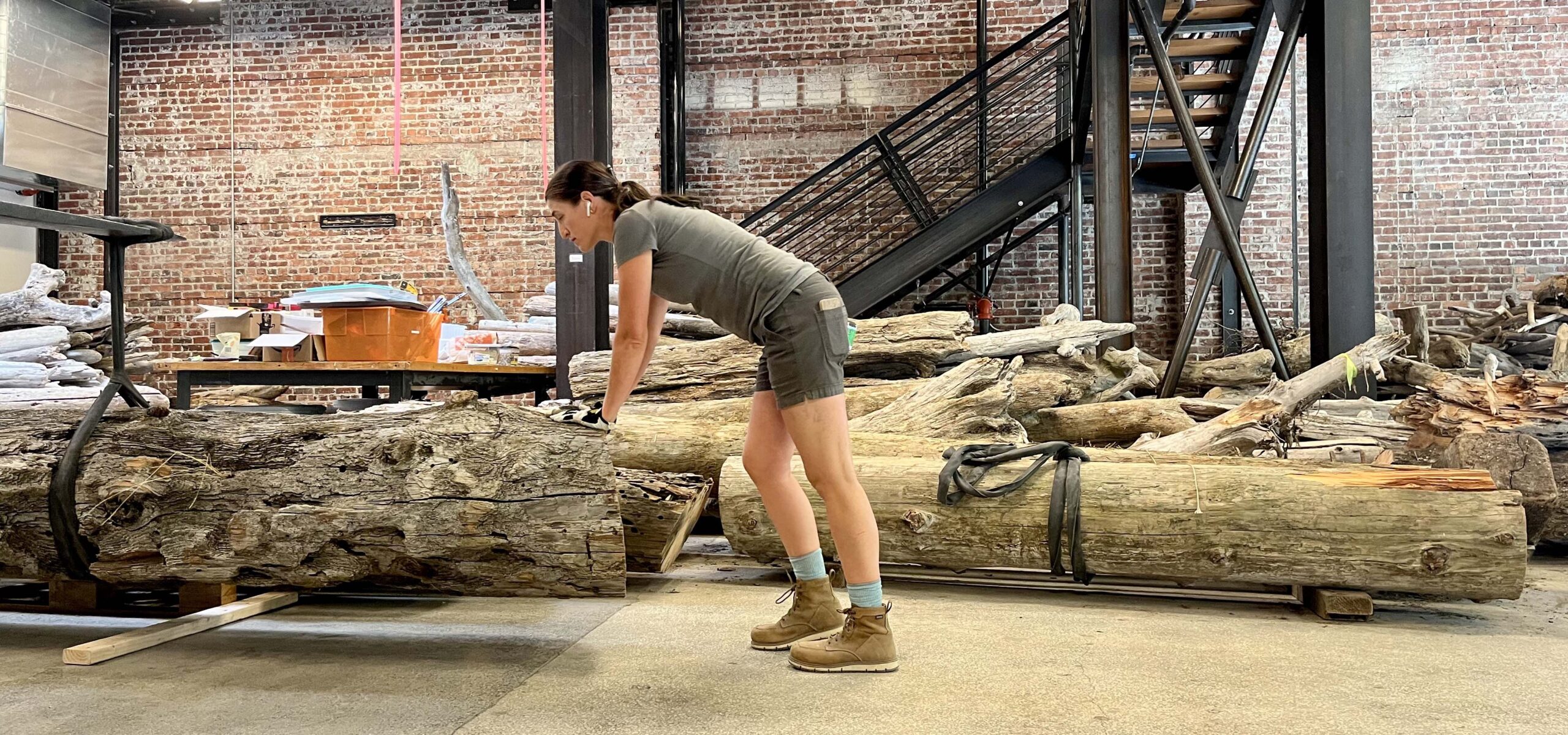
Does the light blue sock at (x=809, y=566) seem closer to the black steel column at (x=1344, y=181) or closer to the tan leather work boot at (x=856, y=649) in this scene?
the tan leather work boot at (x=856, y=649)

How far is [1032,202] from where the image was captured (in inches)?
335

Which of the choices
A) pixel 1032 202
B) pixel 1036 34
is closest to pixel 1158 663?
pixel 1032 202

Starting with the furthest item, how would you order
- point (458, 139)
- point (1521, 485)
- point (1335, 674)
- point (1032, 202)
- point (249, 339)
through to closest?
point (458, 139) → point (1032, 202) → point (249, 339) → point (1521, 485) → point (1335, 674)

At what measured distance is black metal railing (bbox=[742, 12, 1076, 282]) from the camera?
32.0 ft

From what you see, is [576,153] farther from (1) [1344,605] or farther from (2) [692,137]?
(1) [1344,605]

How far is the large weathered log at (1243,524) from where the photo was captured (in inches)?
109

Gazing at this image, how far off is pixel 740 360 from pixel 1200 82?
4.69 metres

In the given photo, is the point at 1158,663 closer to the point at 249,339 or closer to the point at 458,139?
the point at 249,339

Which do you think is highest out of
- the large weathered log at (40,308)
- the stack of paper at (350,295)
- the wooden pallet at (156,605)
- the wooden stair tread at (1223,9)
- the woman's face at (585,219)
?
the wooden stair tread at (1223,9)

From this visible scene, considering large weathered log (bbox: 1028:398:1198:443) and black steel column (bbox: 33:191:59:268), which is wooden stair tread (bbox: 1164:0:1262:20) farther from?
black steel column (bbox: 33:191:59:268)

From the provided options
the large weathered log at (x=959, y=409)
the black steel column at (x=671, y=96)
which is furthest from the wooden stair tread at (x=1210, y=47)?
the black steel column at (x=671, y=96)

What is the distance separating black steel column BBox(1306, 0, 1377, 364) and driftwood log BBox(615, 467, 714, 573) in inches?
129

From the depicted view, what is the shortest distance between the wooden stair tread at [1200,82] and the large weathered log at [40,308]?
806 centimetres

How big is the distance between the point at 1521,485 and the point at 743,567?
2.89 metres
